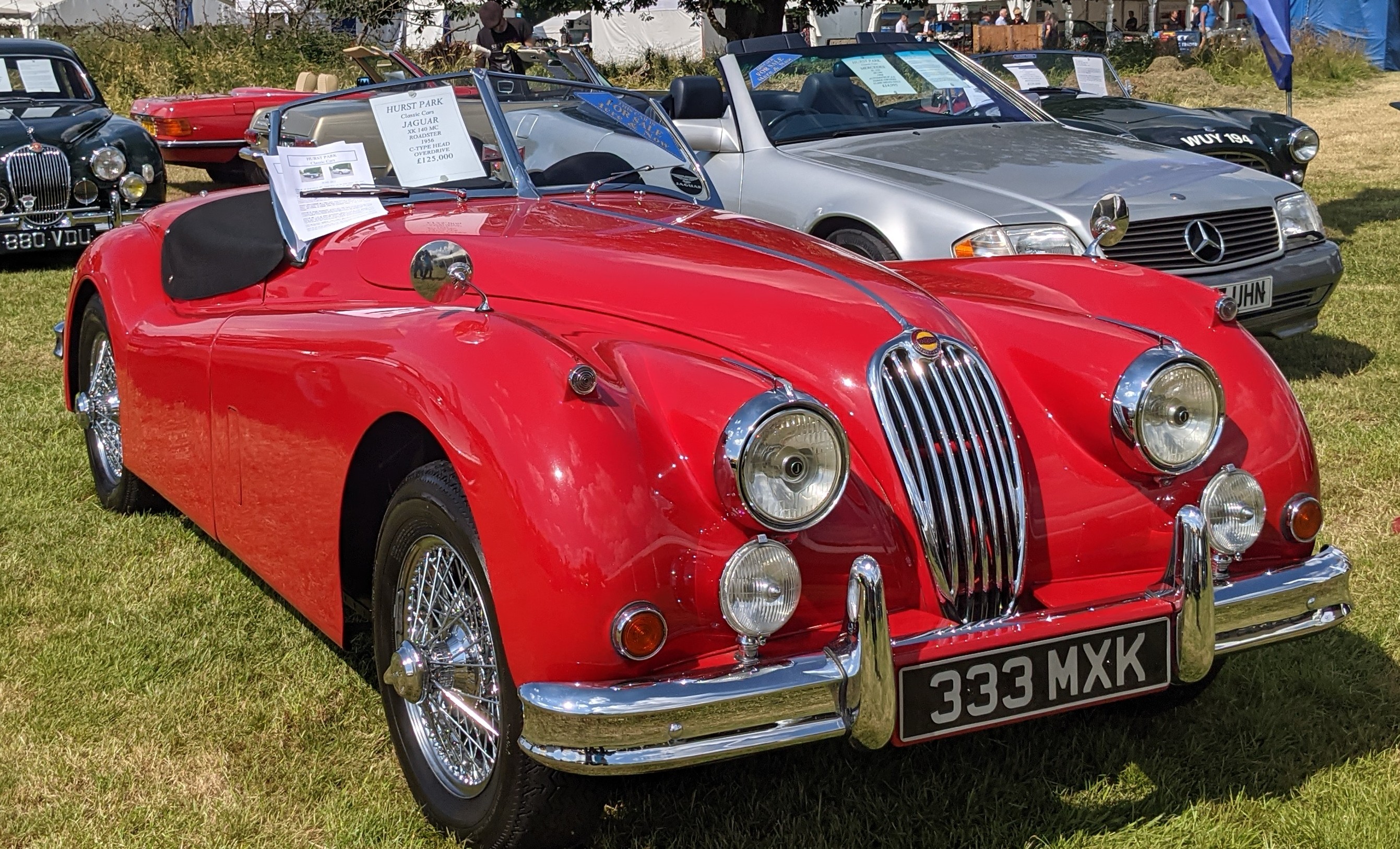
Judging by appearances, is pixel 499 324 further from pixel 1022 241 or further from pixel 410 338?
pixel 1022 241

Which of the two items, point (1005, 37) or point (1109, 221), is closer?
point (1109, 221)

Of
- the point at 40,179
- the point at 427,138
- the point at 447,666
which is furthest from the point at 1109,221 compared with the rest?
the point at 40,179

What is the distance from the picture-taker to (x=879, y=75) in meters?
6.72

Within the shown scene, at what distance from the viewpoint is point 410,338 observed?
262 cm

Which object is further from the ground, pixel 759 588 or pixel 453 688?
pixel 759 588

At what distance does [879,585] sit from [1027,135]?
15.7 ft

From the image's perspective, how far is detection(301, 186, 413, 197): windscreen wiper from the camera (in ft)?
11.8

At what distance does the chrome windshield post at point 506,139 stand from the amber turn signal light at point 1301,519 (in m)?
2.14

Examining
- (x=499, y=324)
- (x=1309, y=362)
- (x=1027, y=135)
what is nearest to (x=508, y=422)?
(x=499, y=324)

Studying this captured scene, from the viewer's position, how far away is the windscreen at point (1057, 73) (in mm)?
9469

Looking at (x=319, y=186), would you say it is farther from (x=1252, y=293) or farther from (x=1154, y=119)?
(x=1154, y=119)

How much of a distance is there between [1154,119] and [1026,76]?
1271 mm

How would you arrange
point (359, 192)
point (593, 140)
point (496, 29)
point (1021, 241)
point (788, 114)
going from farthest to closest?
point (496, 29) < point (788, 114) < point (1021, 241) < point (593, 140) < point (359, 192)

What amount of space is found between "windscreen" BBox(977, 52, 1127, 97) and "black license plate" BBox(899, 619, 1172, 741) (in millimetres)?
7608
